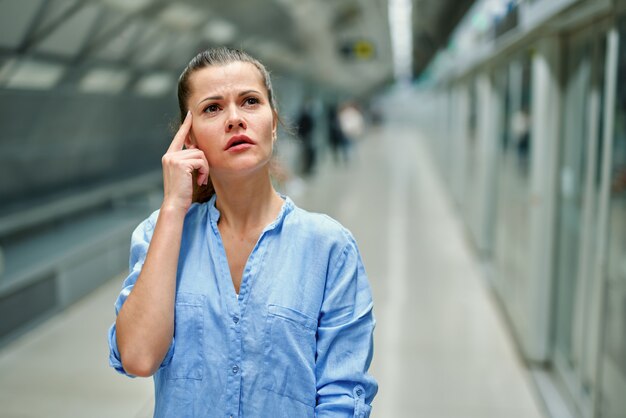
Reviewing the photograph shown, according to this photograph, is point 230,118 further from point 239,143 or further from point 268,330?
point 268,330

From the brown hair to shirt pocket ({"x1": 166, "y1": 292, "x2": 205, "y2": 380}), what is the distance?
284 mm

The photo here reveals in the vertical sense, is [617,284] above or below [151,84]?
below

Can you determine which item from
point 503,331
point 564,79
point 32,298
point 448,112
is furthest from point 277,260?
point 448,112

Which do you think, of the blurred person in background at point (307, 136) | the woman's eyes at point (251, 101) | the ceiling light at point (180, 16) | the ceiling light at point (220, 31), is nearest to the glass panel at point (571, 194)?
the ceiling light at point (220, 31)

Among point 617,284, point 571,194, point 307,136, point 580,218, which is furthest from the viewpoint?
point 307,136

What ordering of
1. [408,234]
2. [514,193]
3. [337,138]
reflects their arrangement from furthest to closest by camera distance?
[337,138] < [408,234] < [514,193]

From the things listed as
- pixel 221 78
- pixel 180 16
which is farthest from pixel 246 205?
pixel 180 16

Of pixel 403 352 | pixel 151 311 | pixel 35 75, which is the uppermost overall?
pixel 35 75

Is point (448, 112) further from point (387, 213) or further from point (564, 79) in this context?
point (564, 79)

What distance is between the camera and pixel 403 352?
193 inches

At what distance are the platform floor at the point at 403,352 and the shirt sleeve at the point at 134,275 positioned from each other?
0.39 metres

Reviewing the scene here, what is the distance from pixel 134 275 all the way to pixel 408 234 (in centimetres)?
808

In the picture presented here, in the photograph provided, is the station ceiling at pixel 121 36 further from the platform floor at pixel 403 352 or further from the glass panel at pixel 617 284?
the glass panel at pixel 617 284

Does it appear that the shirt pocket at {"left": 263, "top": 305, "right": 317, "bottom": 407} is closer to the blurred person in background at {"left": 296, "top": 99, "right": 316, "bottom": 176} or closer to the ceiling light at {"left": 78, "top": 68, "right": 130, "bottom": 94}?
the ceiling light at {"left": 78, "top": 68, "right": 130, "bottom": 94}
